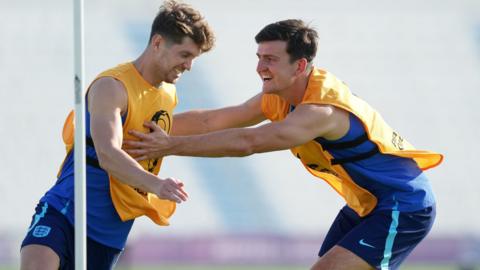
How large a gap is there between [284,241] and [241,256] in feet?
3.34

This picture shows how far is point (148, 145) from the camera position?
5.80 m

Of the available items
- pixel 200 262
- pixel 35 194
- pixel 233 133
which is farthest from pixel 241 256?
pixel 233 133

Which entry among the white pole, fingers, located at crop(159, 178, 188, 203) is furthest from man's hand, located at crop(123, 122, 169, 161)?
the white pole

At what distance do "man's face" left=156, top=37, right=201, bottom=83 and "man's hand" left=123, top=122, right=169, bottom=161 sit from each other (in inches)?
16.1

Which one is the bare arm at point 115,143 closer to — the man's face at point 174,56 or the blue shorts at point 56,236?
the man's face at point 174,56

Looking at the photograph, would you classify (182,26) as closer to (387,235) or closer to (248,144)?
(248,144)

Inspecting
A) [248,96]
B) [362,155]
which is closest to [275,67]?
[362,155]

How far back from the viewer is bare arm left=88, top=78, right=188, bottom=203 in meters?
5.23

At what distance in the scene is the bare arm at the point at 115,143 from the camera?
5234mm

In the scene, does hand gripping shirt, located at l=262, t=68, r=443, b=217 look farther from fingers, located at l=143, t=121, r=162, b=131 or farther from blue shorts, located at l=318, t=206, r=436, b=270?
fingers, located at l=143, t=121, r=162, b=131

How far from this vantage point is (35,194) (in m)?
19.5

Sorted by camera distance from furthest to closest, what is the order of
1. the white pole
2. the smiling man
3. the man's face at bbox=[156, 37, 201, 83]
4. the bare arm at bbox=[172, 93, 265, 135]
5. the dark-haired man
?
the bare arm at bbox=[172, 93, 265, 135] < the smiling man < the man's face at bbox=[156, 37, 201, 83] < the dark-haired man < the white pole

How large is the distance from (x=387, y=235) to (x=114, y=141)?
1991 mm

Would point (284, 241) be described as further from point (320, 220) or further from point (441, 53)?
point (441, 53)
